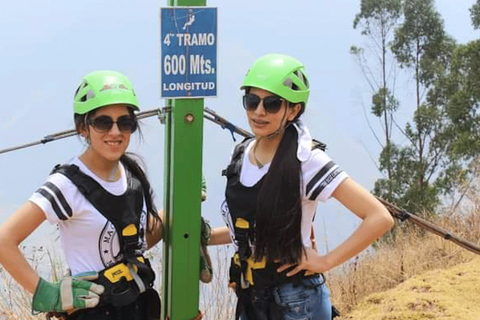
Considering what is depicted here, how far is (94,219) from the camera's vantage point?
7.71ft

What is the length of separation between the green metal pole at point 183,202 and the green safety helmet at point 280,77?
0.28 metres

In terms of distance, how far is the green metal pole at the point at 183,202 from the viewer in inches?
103

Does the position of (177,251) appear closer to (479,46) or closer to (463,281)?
(463,281)

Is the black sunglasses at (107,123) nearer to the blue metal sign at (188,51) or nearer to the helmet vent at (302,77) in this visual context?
the blue metal sign at (188,51)

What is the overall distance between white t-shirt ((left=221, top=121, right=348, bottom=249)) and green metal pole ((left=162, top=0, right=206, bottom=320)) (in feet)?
0.82

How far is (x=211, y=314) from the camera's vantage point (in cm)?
404

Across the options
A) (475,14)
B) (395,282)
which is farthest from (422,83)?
(395,282)

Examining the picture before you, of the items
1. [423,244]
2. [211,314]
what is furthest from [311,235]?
[423,244]

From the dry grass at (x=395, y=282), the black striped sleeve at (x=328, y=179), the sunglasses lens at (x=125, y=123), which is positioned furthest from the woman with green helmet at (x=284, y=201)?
the dry grass at (x=395, y=282)

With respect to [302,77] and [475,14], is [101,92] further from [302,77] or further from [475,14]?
[475,14]

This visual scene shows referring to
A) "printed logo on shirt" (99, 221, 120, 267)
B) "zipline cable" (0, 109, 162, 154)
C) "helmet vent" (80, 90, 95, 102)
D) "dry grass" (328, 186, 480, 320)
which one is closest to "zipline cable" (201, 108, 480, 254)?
"zipline cable" (0, 109, 162, 154)

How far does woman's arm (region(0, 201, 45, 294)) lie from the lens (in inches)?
88.0

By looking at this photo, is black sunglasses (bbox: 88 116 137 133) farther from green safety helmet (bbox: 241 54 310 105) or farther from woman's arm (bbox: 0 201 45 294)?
green safety helmet (bbox: 241 54 310 105)

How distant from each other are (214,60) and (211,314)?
193 cm
